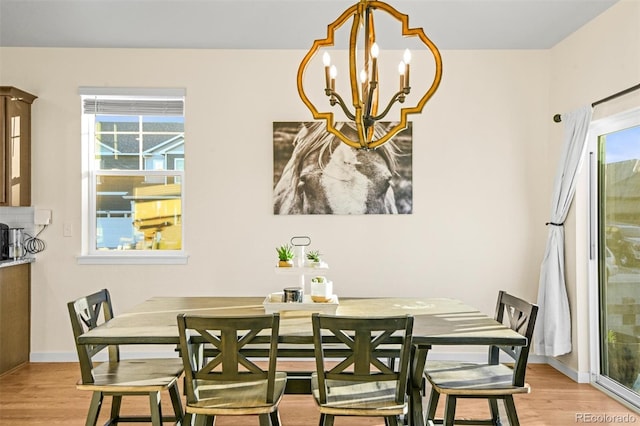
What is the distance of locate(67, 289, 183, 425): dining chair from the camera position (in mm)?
2650

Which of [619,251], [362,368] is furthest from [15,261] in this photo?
[619,251]

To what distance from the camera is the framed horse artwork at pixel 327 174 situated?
488 centimetres

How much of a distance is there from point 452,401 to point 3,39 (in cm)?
441

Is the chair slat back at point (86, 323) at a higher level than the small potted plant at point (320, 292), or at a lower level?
lower

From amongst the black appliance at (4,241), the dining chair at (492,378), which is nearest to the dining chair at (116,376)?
the dining chair at (492,378)

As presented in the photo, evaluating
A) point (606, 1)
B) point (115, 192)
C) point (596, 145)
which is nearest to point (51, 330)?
point (115, 192)

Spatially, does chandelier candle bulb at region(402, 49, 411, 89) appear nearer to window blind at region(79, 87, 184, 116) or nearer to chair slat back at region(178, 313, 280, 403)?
chair slat back at region(178, 313, 280, 403)

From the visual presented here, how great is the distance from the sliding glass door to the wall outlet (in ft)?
14.3

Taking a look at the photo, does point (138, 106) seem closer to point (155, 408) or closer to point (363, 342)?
point (155, 408)

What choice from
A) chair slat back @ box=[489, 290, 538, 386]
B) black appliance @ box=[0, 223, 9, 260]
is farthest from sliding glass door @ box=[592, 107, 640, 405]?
Answer: black appliance @ box=[0, 223, 9, 260]

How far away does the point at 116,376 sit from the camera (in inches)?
110

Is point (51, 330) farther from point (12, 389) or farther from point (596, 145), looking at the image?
point (596, 145)

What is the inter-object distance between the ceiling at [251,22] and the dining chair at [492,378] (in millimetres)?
2285

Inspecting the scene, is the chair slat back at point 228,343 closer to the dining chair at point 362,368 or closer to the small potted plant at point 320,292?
the dining chair at point 362,368
